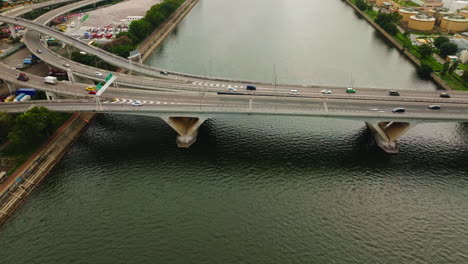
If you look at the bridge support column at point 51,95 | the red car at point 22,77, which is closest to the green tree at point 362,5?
the bridge support column at point 51,95

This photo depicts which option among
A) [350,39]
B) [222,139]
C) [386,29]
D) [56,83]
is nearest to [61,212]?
[222,139]

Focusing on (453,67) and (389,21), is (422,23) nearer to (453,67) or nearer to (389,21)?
(389,21)

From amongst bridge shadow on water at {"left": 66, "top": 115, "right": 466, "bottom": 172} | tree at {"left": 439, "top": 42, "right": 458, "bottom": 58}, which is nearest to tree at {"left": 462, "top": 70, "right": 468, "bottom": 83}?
tree at {"left": 439, "top": 42, "right": 458, "bottom": 58}

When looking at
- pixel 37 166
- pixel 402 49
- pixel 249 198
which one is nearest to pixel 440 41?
pixel 402 49

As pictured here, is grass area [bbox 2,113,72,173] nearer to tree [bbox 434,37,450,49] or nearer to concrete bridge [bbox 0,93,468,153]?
concrete bridge [bbox 0,93,468,153]

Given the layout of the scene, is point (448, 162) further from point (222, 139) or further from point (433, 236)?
point (222, 139)
